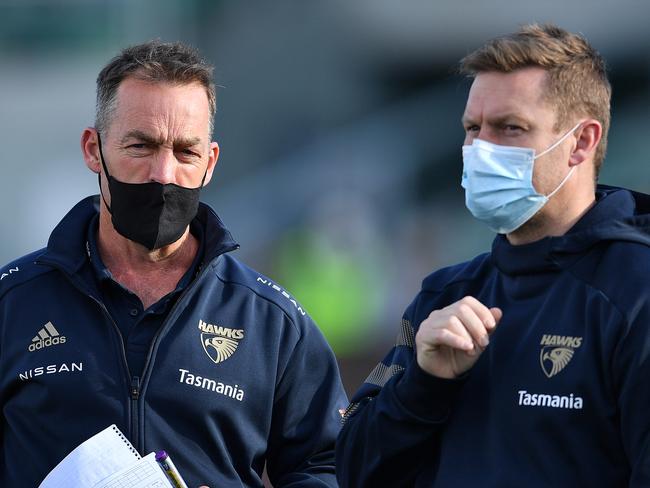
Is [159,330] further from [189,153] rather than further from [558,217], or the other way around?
[558,217]

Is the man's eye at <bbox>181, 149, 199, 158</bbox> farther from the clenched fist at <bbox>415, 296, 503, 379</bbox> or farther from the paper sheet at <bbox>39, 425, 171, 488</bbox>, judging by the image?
the clenched fist at <bbox>415, 296, 503, 379</bbox>

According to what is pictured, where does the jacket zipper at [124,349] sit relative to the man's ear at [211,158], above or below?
below

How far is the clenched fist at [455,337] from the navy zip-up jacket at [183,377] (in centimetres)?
74

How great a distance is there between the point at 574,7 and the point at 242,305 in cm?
1546

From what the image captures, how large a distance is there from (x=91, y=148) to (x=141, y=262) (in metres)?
0.37

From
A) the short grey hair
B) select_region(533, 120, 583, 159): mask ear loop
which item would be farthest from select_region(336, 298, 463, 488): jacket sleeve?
the short grey hair

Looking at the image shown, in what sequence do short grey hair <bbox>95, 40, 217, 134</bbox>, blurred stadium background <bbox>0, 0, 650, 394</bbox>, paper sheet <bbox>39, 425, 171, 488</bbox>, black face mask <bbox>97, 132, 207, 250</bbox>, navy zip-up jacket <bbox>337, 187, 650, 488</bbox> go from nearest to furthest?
navy zip-up jacket <bbox>337, 187, 650, 488</bbox> → paper sheet <bbox>39, 425, 171, 488</bbox> → black face mask <bbox>97, 132, 207, 250</bbox> → short grey hair <bbox>95, 40, 217, 134</bbox> → blurred stadium background <bbox>0, 0, 650, 394</bbox>

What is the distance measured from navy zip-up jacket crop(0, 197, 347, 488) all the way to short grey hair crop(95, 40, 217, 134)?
0.33 meters

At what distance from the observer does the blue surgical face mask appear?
10.2 ft

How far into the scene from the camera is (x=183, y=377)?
351cm

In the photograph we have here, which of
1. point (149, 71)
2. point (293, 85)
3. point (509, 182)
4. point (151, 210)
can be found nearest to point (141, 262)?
point (151, 210)

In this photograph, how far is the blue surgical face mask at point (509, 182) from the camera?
3102 millimetres

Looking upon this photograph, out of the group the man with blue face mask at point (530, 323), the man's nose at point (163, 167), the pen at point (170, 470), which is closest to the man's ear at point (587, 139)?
the man with blue face mask at point (530, 323)

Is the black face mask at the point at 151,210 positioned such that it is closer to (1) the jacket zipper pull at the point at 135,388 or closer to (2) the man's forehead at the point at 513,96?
(1) the jacket zipper pull at the point at 135,388
